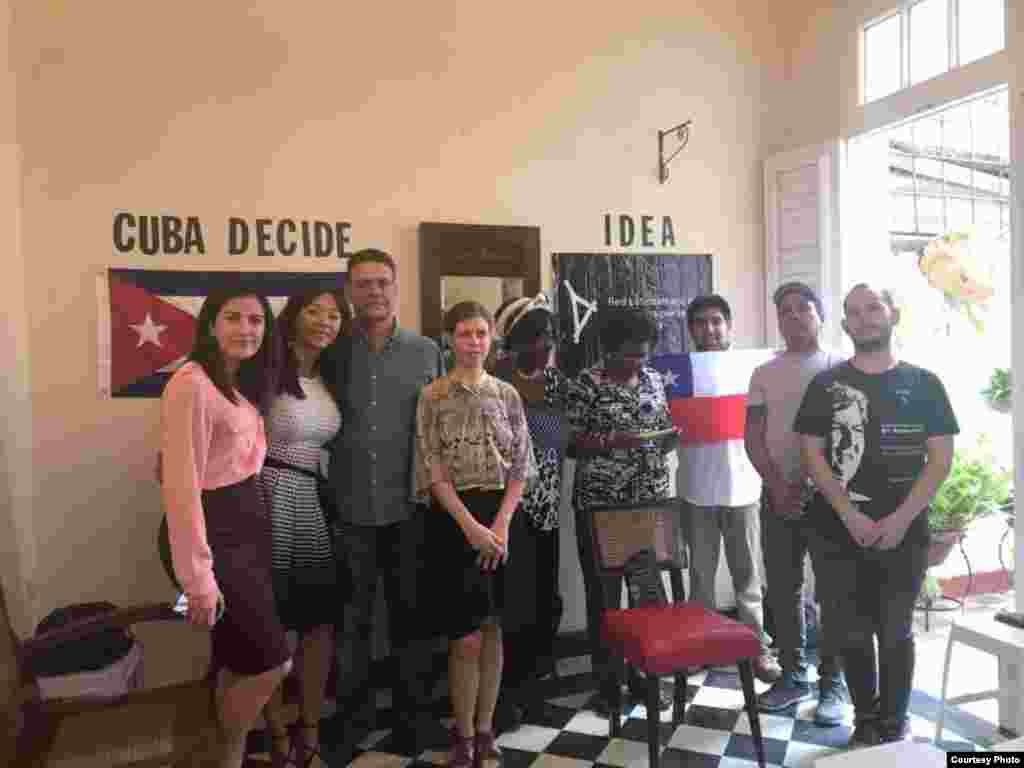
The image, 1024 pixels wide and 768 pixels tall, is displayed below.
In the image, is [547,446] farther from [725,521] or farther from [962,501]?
[962,501]

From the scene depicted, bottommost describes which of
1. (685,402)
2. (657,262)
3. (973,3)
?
(685,402)

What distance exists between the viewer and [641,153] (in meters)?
3.63

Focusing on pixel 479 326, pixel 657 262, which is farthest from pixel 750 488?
pixel 479 326

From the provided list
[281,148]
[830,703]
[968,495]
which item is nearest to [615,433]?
[830,703]

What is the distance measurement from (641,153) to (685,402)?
4.01 ft

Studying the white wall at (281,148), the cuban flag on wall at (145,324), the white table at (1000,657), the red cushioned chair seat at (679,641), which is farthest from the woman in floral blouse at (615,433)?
the cuban flag on wall at (145,324)

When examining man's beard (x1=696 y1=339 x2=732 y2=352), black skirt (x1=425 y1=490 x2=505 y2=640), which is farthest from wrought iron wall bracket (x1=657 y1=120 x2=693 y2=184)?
black skirt (x1=425 y1=490 x2=505 y2=640)

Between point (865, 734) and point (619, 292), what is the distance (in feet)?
6.42

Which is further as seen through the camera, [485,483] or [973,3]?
[973,3]

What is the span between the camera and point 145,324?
9.62 feet

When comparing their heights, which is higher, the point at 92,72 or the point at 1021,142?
the point at 92,72

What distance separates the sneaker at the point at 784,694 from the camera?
288 centimetres

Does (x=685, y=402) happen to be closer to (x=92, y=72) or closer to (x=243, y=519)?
(x=243, y=519)

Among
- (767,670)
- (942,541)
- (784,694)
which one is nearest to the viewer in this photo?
(784,694)
